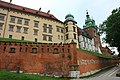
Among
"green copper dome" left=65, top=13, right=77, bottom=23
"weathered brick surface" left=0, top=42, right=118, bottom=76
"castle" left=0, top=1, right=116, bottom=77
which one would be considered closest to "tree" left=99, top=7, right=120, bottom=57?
"castle" left=0, top=1, right=116, bottom=77

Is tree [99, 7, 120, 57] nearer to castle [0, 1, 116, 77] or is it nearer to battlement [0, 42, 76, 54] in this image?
castle [0, 1, 116, 77]

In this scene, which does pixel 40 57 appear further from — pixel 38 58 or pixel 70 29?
pixel 70 29

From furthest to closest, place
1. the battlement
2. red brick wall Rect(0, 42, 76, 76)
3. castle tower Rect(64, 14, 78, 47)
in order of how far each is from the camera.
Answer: castle tower Rect(64, 14, 78, 47) → the battlement → red brick wall Rect(0, 42, 76, 76)

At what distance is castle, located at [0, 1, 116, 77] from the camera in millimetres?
20797

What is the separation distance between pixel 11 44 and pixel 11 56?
1804mm

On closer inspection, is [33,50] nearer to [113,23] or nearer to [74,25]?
[113,23]

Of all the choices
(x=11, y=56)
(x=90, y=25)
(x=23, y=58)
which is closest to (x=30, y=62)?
(x=23, y=58)

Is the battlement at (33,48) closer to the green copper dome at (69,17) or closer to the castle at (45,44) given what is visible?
the castle at (45,44)

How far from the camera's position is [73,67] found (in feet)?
69.1

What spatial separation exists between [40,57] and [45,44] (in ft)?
6.94

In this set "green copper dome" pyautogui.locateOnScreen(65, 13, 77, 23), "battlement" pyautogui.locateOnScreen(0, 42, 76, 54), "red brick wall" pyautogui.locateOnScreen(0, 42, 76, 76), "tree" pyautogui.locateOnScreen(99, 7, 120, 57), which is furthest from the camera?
"green copper dome" pyautogui.locateOnScreen(65, 13, 77, 23)

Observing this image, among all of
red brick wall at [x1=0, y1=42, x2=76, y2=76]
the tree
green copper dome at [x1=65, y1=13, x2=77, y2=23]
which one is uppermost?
green copper dome at [x1=65, y1=13, x2=77, y2=23]

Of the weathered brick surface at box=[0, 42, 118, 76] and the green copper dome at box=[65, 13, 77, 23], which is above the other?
the green copper dome at box=[65, 13, 77, 23]

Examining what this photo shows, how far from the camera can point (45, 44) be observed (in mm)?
22109
